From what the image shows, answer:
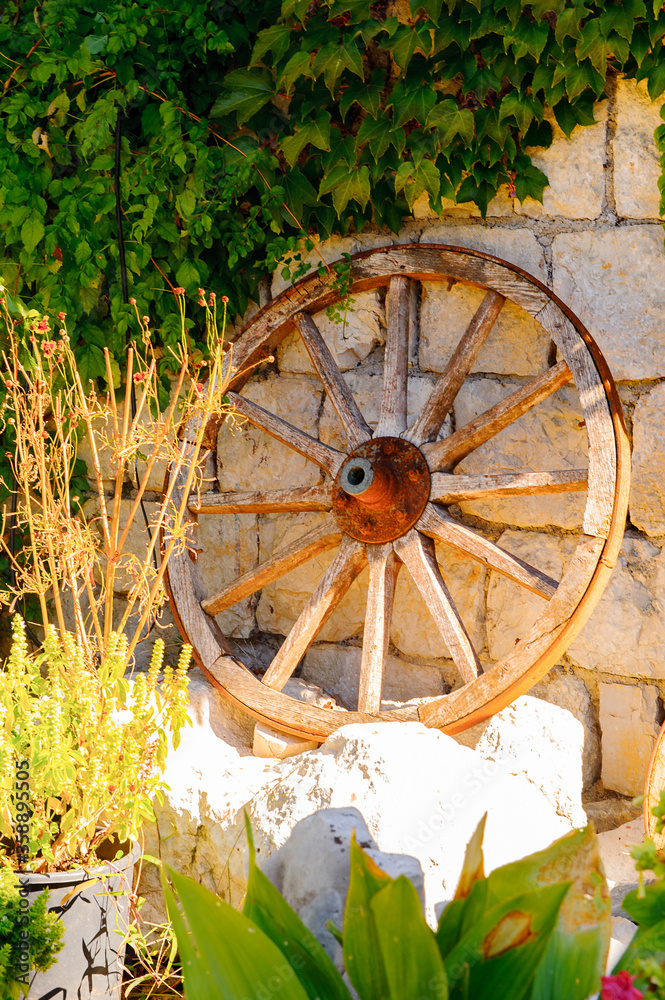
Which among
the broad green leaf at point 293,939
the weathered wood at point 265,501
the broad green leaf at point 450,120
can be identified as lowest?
the broad green leaf at point 293,939

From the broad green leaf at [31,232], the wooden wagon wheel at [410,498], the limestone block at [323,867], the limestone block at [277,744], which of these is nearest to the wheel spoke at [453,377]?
the wooden wagon wheel at [410,498]

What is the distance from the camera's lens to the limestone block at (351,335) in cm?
258

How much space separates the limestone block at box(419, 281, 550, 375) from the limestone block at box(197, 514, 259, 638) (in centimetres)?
82

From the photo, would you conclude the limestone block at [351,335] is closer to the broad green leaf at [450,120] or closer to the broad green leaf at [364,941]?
the broad green leaf at [450,120]

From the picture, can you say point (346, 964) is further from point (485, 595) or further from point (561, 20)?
point (561, 20)

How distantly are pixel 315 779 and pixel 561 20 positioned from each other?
1.86 metres

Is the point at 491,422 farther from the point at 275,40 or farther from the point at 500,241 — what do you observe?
the point at 275,40

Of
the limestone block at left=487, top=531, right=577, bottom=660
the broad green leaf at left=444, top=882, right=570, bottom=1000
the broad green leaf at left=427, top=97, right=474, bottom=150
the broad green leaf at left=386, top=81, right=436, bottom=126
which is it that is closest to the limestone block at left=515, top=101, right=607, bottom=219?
the broad green leaf at left=427, top=97, right=474, bottom=150

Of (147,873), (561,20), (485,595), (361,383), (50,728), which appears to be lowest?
A: (147,873)

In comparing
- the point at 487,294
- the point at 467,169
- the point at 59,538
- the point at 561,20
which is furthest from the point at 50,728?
the point at 561,20

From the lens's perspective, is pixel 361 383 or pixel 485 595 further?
pixel 361 383

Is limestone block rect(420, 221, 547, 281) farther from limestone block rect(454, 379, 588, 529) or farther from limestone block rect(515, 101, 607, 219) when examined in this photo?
limestone block rect(454, 379, 588, 529)

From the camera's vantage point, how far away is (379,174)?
2.34 metres

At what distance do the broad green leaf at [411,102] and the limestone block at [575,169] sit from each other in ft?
1.05
